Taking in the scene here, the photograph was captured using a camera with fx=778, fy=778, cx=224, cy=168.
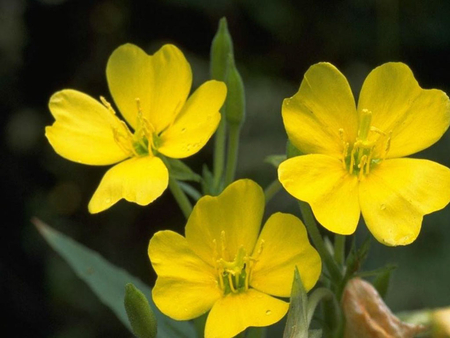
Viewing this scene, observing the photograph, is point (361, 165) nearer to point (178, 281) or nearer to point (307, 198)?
point (307, 198)

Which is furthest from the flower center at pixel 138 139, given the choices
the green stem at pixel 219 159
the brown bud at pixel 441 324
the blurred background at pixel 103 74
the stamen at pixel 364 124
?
the blurred background at pixel 103 74

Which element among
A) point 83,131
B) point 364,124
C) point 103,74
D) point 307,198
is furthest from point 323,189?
Answer: point 103,74

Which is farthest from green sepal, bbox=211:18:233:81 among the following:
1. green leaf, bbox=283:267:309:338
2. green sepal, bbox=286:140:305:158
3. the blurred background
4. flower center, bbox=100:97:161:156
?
the blurred background

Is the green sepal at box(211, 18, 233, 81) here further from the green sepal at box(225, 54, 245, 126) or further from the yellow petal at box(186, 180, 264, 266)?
the yellow petal at box(186, 180, 264, 266)

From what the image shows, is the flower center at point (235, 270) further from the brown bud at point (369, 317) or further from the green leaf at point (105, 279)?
the green leaf at point (105, 279)

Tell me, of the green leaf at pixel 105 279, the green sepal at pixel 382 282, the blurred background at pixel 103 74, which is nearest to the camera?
the green sepal at pixel 382 282

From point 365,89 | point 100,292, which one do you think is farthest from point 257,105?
point 365,89
